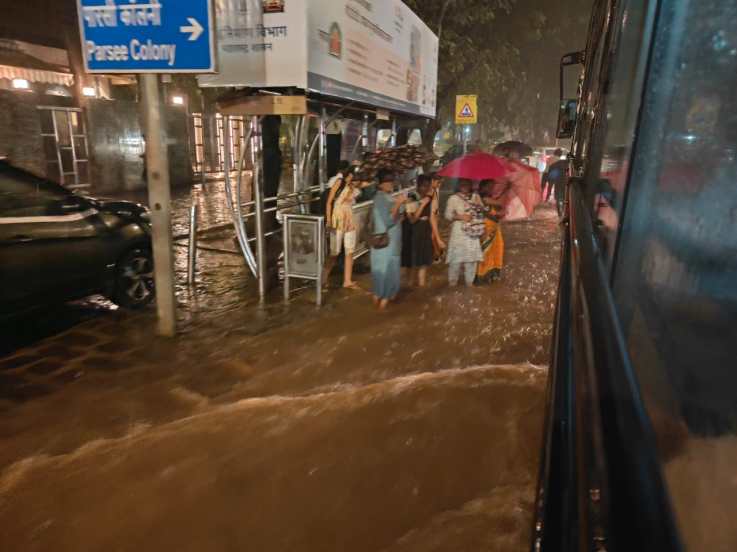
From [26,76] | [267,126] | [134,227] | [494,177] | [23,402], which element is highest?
[26,76]

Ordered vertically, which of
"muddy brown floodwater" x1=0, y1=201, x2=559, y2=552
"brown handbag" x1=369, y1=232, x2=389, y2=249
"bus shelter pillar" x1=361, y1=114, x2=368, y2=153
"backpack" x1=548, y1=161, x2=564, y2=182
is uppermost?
"bus shelter pillar" x1=361, y1=114, x2=368, y2=153

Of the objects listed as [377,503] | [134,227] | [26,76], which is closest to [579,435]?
[377,503]

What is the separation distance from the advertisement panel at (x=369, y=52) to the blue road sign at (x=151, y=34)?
1359 millimetres

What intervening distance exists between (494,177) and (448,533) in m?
5.55

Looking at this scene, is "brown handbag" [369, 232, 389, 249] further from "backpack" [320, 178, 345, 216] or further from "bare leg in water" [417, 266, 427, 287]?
"bare leg in water" [417, 266, 427, 287]

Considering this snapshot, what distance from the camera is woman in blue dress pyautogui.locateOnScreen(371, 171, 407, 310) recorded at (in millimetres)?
6727

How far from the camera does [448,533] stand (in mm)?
3006

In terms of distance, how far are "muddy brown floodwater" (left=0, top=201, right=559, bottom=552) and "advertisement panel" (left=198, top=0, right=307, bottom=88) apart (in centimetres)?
261

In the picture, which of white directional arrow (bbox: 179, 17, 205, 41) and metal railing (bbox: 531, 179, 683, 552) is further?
white directional arrow (bbox: 179, 17, 205, 41)

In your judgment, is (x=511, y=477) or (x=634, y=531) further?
(x=511, y=477)

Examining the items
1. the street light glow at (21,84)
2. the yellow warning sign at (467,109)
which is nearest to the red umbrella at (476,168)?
the yellow warning sign at (467,109)

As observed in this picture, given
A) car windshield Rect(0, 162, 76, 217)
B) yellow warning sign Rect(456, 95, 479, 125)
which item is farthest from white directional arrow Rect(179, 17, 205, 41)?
yellow warning sign Rect(456, 95, 479, 125)

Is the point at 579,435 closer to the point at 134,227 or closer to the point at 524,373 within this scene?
the point at 524,373

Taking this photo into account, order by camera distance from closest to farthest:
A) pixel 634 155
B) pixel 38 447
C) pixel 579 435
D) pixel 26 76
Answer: pixel 579 435
pixel 634 155
pixel 38 447
pixel 26 76
